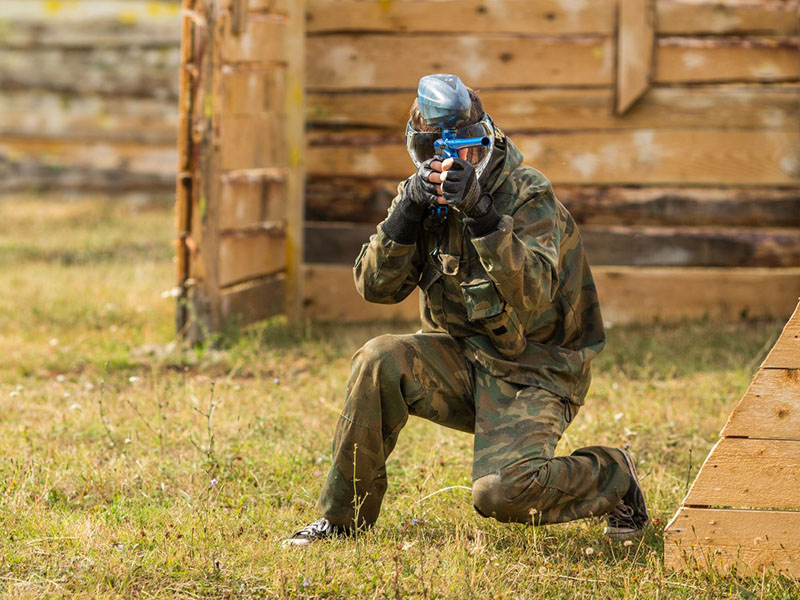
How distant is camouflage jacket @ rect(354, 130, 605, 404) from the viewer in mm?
3447

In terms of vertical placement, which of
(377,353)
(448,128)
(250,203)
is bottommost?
(377,353)

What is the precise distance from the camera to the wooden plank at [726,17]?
7215mm

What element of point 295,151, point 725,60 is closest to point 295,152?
point 295,151

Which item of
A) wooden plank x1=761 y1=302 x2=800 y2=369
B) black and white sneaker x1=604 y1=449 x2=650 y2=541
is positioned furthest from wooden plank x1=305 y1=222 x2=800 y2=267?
wooden plank x1=761 y1=302 x2=800 y2=369

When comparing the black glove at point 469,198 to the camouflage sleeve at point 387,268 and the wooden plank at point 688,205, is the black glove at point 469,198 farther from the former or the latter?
the wooden plank at point 688,205

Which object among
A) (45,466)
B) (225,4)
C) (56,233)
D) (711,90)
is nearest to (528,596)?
(45,466)

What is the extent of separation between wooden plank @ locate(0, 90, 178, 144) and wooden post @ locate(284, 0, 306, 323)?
5.37 metres

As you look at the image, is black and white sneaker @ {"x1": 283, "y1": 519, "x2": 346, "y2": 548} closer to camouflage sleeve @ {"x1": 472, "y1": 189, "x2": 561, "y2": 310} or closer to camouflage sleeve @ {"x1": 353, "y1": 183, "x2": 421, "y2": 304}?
camouflage sleeve @ {"x1": 353, "y1": 183, "x2": 421, "y2": 304}

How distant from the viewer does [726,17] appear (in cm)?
725

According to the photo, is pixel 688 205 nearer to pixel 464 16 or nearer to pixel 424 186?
pixel 464 16

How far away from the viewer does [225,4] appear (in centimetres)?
645

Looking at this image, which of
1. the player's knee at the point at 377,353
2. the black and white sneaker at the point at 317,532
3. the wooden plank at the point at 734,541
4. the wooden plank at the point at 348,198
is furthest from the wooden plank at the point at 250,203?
the wooden plank at the point at 734,541

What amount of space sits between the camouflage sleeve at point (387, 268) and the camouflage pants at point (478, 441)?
0.16m

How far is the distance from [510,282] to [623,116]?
14.0ft
